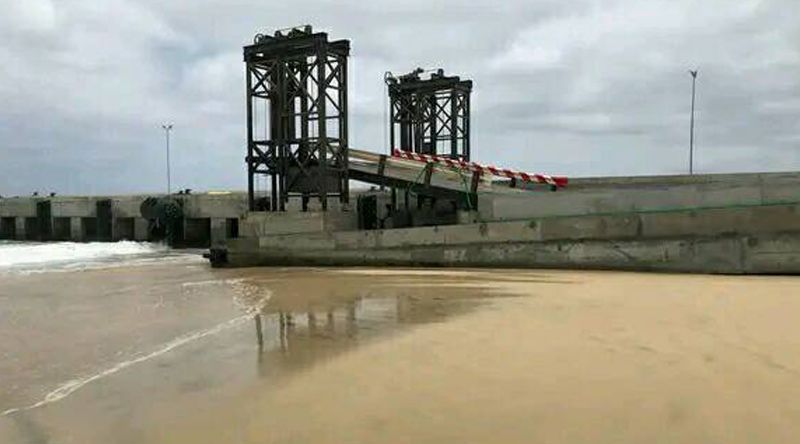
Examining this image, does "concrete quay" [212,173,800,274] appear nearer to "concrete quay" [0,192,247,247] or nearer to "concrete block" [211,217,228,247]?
"concrete quay" [0,192,247,247]

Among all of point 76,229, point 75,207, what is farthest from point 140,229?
point 75,207

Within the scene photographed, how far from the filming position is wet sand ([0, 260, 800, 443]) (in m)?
5.11

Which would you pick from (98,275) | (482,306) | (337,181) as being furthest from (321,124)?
(482,306)

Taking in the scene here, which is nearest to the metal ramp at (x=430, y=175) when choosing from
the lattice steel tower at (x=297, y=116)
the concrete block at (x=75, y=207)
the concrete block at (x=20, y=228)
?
the lattice steel tower at (x=297, y=116)

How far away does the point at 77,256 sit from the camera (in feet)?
92.8

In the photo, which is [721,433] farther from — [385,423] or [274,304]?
[274,304]

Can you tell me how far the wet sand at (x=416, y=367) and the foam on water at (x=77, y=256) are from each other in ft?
37.2

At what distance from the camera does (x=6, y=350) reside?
8.48 metres

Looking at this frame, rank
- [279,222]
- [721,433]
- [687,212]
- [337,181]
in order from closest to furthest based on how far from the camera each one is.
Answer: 1. [721,433]
2. [687,212]
3. [279,222]
4. [337,181]

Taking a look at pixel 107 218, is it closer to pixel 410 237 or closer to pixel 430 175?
pixel 430 175

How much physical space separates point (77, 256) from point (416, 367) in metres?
25.0

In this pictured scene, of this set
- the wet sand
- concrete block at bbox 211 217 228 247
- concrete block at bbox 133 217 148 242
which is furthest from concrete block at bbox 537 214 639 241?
concrete block at bbox 133 217 148 242

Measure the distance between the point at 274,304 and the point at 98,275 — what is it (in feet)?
30.0

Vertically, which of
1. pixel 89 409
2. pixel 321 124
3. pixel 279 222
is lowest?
pixel 89 409
